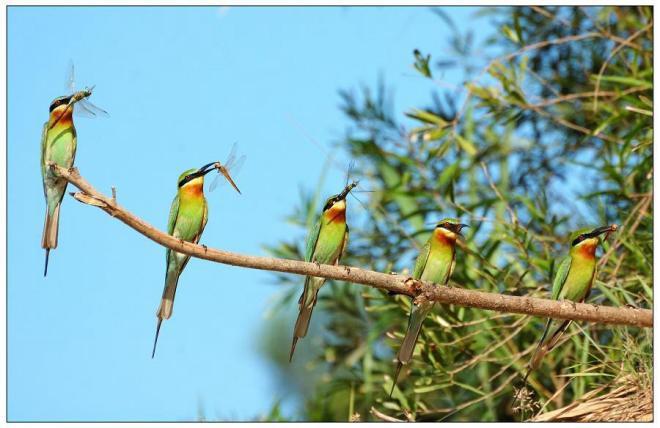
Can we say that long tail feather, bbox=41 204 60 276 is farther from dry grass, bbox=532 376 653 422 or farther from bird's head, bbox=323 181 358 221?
dry grass, bbox=532 376 653 422

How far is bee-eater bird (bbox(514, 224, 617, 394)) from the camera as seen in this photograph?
346 cm

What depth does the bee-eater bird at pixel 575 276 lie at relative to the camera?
346 centimetres

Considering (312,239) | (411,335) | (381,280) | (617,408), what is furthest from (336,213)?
(617,408)

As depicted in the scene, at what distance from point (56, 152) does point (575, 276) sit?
195 centimetres

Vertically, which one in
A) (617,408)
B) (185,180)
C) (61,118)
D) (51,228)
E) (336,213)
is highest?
(61,118)

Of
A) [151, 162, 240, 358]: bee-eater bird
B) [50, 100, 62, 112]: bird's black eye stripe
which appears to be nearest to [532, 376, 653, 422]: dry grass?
[151, 162, 240, 358]: bee-eater bird

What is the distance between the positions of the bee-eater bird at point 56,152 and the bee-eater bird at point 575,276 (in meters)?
1.79

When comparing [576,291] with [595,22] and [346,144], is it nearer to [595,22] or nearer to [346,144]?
[595,22]

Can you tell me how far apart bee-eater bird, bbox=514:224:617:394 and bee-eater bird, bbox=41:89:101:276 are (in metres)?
1.79

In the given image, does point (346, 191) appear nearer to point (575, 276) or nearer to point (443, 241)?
point (443, 241)

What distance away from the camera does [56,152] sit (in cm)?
333

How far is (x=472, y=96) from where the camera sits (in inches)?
185

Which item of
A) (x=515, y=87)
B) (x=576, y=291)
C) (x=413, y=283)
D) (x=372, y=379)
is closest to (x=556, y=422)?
(x=576, y=291)

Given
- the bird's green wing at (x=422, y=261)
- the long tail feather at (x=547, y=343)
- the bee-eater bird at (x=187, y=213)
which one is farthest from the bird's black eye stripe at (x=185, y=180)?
the long tail feather at (x=547, y=343)
